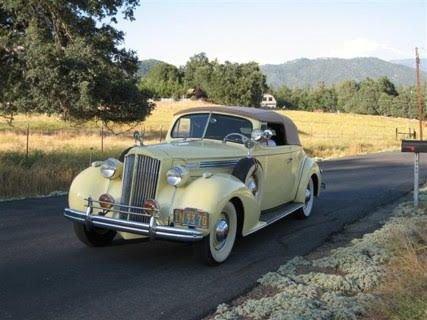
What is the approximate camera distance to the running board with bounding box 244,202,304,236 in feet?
24.2

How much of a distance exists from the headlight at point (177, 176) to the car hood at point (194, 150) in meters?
0.25

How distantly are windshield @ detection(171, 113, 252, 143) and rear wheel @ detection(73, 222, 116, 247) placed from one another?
190 centimetres

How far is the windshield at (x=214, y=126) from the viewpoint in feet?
26.7

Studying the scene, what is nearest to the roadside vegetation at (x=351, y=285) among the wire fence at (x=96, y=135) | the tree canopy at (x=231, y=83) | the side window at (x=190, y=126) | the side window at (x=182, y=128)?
the side window at (x=190, y=126)

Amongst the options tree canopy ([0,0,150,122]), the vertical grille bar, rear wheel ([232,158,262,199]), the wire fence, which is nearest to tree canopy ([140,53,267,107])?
the wire fence

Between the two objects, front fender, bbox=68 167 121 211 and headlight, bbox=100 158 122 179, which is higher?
headlight, bbox=100 158 122 179

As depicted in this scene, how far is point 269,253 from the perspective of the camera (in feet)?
24.0

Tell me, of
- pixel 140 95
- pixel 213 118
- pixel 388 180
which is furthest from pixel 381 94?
pixel 213 118

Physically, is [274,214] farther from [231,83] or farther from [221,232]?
[231,83]

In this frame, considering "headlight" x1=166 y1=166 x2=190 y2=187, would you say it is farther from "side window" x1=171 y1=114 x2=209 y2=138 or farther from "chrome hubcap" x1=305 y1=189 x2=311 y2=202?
"chrome hubcap" x1=305 y1=189 x2=311 y2=202

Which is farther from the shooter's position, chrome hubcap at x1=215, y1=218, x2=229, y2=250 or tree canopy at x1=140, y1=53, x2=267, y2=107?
tree canopy at x1=140, y1=53, x2=267, y2=107

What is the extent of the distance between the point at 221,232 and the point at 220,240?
13 centimetres

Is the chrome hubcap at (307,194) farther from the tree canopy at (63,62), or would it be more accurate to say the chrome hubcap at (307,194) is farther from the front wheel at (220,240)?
the tree canopy at (63,62)

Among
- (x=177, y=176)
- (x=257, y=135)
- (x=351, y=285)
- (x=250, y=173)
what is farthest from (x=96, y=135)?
(x=351, y=285)
